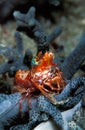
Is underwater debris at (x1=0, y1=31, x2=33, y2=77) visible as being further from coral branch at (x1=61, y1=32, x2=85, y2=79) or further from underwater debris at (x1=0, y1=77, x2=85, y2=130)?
underwater debris at (x1=0, y1=77, x2=85, y2=130)

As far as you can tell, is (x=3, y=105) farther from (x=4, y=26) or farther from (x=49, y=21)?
(x=49, y=21)

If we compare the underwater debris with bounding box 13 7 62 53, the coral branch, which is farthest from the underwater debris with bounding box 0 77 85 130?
the underwater debris with bounding box 13 7 62 53

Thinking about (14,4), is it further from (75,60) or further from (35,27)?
(75,60)

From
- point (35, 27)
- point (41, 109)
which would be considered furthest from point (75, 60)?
point (41, 109)

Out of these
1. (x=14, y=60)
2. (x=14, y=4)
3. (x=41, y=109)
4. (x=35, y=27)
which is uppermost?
(x=14, y=4)

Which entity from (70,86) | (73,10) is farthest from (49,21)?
(70,86)

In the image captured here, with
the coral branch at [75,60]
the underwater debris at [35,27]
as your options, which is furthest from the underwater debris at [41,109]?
the underwater debris at [35,27]

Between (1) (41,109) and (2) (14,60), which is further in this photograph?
(2) (14,60)

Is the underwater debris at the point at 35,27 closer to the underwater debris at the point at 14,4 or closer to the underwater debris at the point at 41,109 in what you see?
the underwater debris at the point at 14,4
